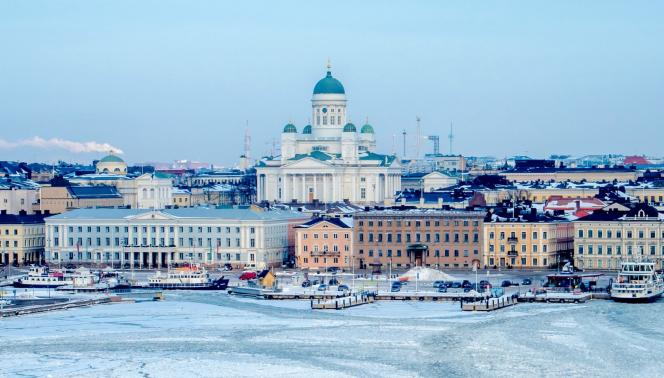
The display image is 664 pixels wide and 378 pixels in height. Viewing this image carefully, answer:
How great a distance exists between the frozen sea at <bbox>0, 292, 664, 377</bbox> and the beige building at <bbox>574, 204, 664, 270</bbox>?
489 inches

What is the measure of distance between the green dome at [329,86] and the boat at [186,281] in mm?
41792

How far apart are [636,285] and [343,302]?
28.4 ft

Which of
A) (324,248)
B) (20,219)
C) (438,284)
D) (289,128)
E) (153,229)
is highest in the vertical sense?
(289,128)

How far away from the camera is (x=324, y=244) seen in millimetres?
77312

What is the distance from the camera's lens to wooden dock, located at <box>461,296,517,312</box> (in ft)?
188

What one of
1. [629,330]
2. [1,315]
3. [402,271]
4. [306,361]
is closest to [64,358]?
[306,361]

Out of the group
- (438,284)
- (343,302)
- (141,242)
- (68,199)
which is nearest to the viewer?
(343,302)

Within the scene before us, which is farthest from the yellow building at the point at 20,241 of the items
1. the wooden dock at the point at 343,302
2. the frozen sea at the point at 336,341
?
the wooden dock at the point at 343,302

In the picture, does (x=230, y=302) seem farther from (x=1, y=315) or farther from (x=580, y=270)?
(x=580, y=270)

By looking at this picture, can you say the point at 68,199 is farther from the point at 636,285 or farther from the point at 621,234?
the point at 636,285

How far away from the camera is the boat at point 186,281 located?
6712 centimetres

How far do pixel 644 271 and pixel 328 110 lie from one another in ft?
166

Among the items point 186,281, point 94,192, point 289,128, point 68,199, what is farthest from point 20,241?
point 289,128

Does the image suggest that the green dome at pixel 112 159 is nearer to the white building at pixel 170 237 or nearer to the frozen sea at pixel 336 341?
the white building at pixel 170 237
